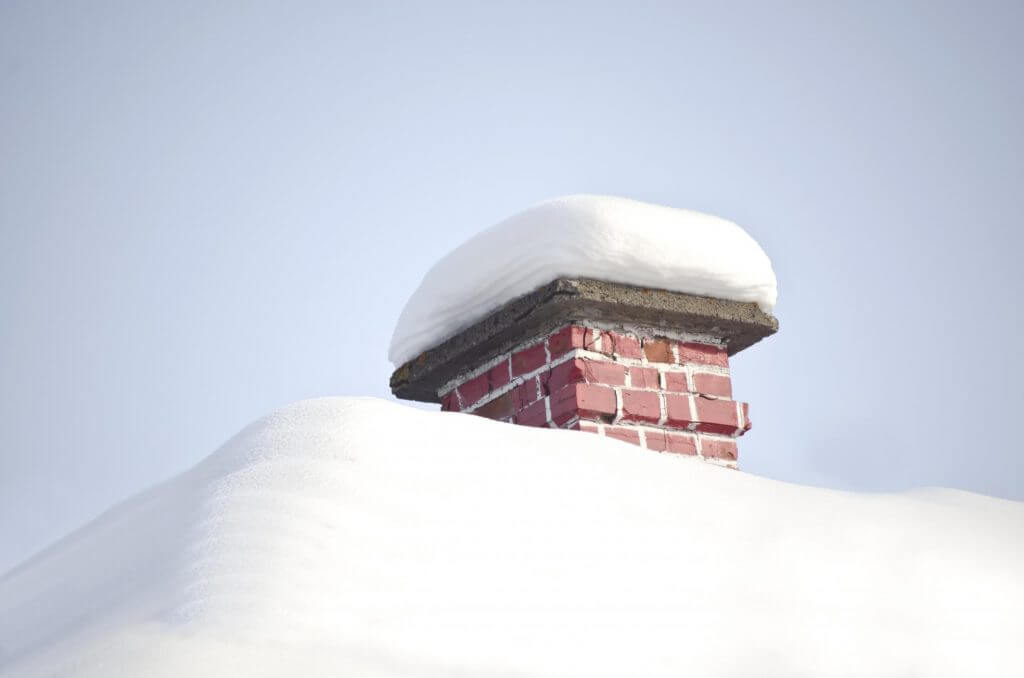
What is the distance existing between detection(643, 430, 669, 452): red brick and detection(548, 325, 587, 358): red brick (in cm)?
24

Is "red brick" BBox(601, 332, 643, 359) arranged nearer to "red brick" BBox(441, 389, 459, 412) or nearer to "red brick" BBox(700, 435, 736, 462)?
"red brick" BBox(700, 435, 736, 462)

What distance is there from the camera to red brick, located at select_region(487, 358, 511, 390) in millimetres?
2307

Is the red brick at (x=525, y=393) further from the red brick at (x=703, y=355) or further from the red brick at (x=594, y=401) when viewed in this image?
the red brick at (x=703, y=355)

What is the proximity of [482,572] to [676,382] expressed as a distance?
54.1 inches

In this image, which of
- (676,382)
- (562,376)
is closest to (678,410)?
(676,382)

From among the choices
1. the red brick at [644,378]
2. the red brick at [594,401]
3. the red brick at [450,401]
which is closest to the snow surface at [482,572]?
the red brick at [594,401]

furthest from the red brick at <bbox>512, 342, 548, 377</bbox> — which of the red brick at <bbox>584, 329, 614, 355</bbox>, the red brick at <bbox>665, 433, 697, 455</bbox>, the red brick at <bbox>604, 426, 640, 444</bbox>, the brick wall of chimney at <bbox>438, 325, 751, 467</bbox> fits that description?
the red brick at <bbox>665, 433, 697, 455</bbox>

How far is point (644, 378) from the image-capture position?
7.19 feet

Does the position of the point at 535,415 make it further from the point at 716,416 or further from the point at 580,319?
the point at 716,416

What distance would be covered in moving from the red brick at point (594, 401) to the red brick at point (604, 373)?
0.06ft

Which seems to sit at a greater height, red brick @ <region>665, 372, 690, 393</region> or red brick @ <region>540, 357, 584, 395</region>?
red brick @ <region>665, 372, 690, 393</region>

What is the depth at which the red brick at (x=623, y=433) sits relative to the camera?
2109 mm

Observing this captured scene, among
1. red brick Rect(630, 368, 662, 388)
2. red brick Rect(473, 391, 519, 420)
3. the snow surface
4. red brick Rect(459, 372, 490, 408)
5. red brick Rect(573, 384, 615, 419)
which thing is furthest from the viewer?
red brick Rect(459, 372, 490, 408)

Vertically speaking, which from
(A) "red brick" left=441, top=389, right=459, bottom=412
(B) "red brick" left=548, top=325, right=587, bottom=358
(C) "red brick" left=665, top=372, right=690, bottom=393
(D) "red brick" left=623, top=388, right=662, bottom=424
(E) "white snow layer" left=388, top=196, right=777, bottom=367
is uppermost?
(E) "white snow layer" left=388, top=196, right=777, bottom=367
